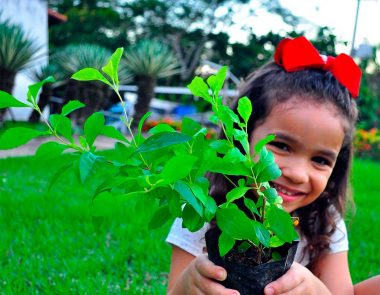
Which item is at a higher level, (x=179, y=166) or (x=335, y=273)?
(x=179, y=166)

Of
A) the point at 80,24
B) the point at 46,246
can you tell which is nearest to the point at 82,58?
the point at 46,246

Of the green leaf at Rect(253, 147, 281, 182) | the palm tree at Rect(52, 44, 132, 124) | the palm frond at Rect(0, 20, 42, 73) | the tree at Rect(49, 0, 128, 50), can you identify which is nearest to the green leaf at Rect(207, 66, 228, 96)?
the green leaf at Rect(253, 147, 281, 182)

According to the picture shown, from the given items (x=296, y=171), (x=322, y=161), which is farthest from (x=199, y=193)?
(x=322, y=161)

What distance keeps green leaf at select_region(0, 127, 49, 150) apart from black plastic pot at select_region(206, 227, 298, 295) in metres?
0.37

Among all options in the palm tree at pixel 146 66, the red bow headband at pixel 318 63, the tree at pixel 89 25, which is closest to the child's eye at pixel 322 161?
the red bow headband at pixel 318 63

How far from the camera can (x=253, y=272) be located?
29.5 inches

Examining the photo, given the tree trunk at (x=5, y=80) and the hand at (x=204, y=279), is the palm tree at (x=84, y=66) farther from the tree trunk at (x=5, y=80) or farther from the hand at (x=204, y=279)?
the hand at (x=204, y=279)

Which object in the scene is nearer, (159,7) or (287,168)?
(287,168)

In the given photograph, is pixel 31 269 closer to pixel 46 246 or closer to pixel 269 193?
pixel 46 246

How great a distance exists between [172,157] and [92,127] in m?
0.12

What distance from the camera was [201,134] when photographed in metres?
0.66

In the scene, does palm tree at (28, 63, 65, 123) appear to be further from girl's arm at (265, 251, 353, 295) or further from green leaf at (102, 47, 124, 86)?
green leaf at (102, 47, 124, 86)

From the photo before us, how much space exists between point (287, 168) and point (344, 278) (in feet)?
1.68

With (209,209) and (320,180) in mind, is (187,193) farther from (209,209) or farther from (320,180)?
(320,180)
